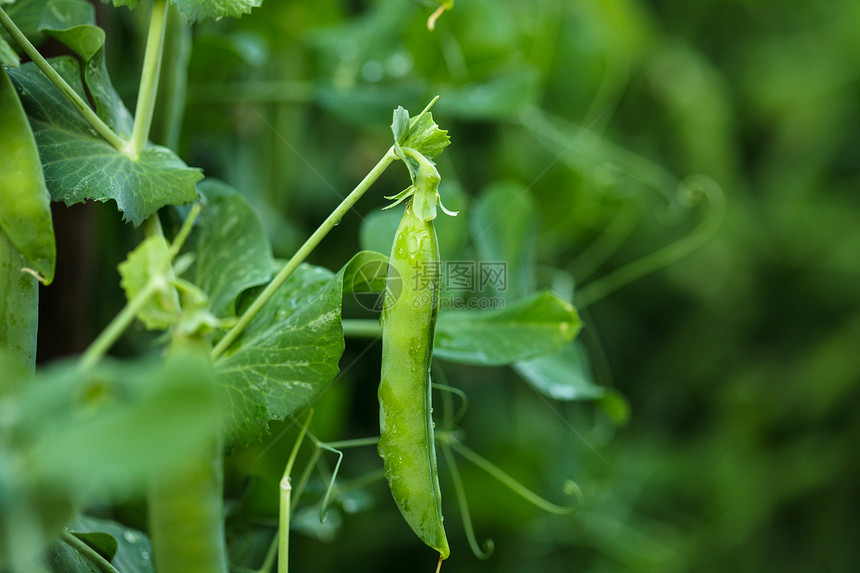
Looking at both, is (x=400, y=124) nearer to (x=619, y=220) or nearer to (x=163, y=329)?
(x=163, y=329)

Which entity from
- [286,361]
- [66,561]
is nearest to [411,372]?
[286,361]

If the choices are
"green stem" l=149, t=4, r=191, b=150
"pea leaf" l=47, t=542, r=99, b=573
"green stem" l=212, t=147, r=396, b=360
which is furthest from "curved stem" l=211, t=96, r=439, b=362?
"green stem" l=149, t=4, r=191, b=150

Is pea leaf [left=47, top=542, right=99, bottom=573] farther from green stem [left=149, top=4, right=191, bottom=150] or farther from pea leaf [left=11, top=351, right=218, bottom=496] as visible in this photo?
green stem [left=149, top=4, right=191, bottom=150]

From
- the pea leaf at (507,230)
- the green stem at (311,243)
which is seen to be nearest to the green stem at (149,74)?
the green stem at (311,243)

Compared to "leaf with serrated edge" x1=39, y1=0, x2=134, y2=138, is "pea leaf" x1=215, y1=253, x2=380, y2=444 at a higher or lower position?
lower

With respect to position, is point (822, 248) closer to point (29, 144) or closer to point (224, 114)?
point (224, 114)

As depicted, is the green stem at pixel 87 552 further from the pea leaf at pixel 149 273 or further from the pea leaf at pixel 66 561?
the pea leaf at pixel 149 273

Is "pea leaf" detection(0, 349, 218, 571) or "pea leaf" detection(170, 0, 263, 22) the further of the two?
"pea leaf" detection(170, 0, 263, 22)

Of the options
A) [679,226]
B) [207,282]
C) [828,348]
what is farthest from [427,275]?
[828,348]
